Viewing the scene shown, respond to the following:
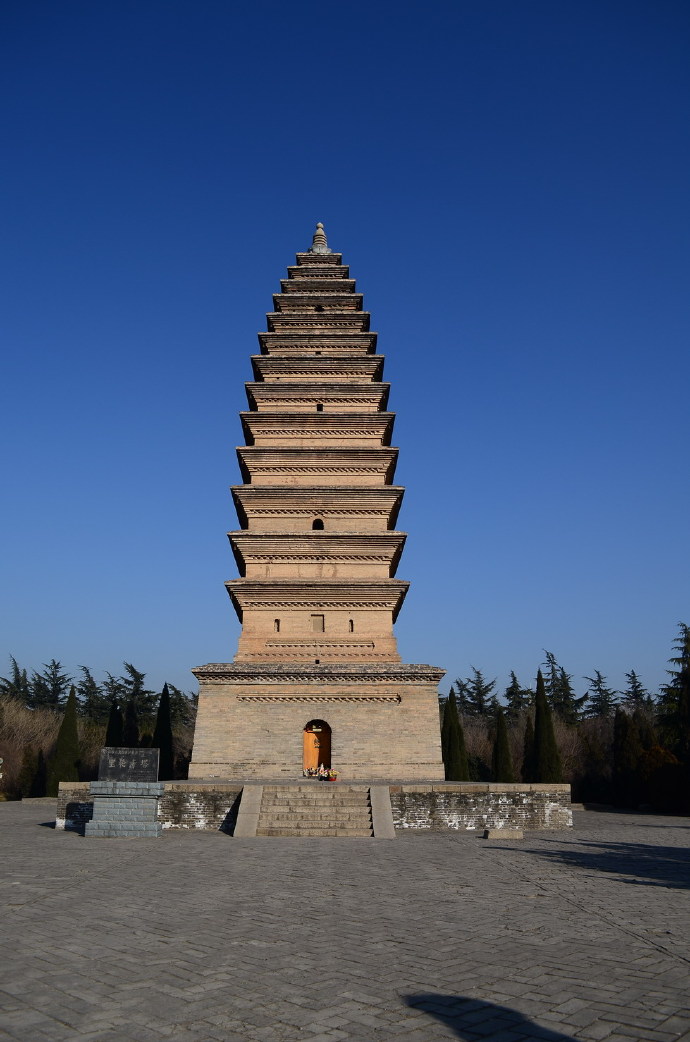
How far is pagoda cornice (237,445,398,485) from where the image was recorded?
27.6 meters

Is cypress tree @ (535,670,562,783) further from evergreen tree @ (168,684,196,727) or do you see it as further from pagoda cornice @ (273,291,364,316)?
evergreen tree @ (168,684,196,727)

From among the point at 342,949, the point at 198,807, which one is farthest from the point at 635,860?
the point at 198,807

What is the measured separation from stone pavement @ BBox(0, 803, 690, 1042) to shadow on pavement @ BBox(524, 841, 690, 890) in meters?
0.10

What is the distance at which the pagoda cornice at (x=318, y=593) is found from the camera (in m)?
25.1

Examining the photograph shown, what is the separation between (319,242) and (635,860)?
3180 centimetres

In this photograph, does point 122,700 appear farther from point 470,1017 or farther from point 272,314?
point 470,1017

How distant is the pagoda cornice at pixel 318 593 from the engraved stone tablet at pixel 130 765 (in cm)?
838

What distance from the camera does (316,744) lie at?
75.9 feet

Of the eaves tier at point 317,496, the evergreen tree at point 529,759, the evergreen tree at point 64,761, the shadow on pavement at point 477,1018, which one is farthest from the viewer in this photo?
the evergreen tree at point 529,759

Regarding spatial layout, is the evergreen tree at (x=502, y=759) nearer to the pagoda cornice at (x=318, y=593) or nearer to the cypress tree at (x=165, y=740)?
the pagoda cornice at (x=318, y=593)

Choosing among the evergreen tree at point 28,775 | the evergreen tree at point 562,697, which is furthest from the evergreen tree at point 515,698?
the evergreen tree at point 28,775

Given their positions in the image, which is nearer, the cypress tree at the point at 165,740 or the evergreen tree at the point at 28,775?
the cypress tree at the point at 165,740

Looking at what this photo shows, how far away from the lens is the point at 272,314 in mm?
31859

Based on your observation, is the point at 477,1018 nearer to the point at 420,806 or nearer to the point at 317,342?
the point at 420,806
